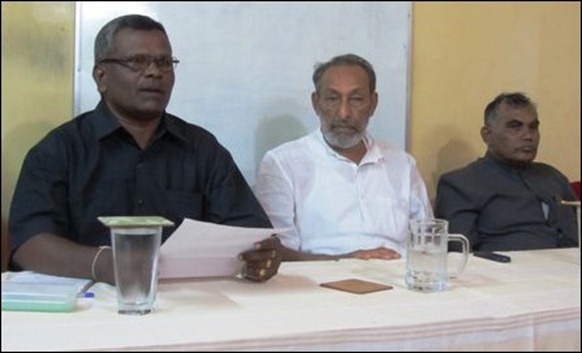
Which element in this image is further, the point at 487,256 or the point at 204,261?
the point at 487,256

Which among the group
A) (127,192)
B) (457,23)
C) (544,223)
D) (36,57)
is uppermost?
(457,23)

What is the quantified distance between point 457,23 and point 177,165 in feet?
5.04

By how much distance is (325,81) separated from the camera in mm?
2189

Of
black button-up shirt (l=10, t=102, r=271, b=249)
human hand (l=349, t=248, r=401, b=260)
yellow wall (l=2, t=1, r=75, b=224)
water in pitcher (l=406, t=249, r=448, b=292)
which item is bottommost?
human hand (l=349, t=248, r=401, b=260)

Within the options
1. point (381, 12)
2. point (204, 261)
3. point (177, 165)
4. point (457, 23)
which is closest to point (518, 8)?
point (457, 23)

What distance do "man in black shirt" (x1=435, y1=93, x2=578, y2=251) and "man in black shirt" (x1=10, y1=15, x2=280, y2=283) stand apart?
919mm

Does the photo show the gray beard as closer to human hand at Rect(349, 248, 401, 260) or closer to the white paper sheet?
human hand at Rect(349, 248, 401, 260)

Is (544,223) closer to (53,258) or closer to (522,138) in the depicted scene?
(522,138)

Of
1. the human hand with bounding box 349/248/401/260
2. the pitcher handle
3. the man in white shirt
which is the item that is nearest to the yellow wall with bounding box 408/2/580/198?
the man in white shirt

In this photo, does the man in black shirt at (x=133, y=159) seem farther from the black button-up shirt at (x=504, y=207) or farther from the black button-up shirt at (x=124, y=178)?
the black button-up shirt at (x=504, y=207)

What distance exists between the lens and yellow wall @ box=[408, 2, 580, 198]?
2.70 metres

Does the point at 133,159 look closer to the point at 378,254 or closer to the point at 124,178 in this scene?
the point at 124,178

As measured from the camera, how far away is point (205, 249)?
1170mm

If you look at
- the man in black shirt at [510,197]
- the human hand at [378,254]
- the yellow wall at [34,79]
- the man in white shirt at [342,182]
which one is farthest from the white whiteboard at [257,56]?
the human hand at [378,254]
